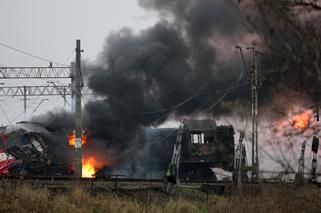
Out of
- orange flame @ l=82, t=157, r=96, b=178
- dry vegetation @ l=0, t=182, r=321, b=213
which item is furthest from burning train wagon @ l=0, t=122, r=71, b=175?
dry vegetation @ l=0, t=182, r=321, b=213

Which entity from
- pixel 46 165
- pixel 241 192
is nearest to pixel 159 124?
pixel 46 165

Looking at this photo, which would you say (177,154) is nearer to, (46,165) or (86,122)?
(46,165)

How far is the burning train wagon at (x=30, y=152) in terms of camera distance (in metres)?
32.2

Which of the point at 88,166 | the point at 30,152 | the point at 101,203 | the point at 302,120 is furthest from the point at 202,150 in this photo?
the point at 302,120

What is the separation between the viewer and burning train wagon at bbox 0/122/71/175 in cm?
3219

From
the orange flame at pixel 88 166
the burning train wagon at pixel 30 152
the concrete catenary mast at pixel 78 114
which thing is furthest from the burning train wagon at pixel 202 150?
the concrete catenary mast at pixel 78 114

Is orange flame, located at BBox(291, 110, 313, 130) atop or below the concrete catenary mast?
below

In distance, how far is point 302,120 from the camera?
21.5 feet

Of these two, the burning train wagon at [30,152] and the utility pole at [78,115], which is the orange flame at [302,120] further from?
the burning train wagon at [30,152]

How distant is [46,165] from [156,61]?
45.3 feet

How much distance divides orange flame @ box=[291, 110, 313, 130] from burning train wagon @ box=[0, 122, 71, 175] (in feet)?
89.7

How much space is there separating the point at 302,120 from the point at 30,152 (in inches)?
1096

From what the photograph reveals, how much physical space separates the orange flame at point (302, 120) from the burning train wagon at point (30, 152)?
2734cm

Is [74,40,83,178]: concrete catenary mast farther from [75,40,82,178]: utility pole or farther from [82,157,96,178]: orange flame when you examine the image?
[82,157,96,178]: orange flame
